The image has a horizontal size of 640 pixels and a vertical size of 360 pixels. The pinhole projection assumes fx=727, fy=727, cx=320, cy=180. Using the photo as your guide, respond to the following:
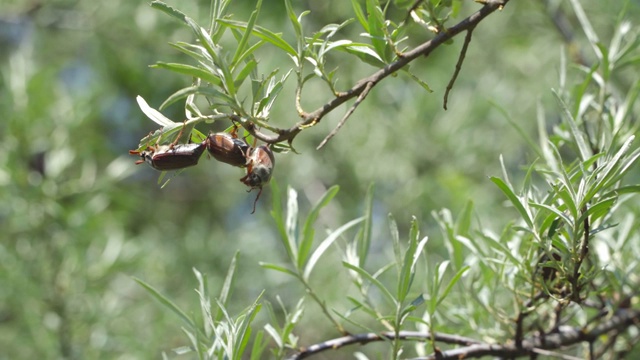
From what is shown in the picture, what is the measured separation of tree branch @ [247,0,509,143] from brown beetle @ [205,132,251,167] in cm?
1

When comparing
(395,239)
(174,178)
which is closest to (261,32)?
(395,239)

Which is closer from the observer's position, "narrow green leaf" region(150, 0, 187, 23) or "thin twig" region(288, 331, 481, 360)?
"narrow green leaf" region(150, 0, 187, 23)

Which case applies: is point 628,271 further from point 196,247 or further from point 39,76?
point 196,247

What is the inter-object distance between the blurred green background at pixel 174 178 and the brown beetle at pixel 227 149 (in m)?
0.75

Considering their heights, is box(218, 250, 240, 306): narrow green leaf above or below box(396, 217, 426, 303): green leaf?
below

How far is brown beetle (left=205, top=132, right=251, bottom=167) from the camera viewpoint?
0.42 m

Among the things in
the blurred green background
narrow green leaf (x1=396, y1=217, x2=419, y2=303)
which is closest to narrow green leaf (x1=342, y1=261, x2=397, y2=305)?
narrow green leaf (x1=396, y1=217, x2=419, y2=303)

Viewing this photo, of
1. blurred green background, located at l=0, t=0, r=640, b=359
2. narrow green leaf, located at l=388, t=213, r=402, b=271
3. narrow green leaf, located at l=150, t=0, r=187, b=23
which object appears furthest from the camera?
blurred green background, located at l=0, t=0, r=640, b=359

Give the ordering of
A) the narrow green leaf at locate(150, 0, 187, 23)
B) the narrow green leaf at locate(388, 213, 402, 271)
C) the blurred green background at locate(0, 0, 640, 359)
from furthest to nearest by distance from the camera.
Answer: the blurred green background at locate(0, 0, 640, 359)
the narrow green leaf at locate(388, 213, 402, 271)
the narrow green leaf at locate(150, 0, 187, 23)

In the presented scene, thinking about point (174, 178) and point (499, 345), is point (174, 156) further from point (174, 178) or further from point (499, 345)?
point (174, 178)

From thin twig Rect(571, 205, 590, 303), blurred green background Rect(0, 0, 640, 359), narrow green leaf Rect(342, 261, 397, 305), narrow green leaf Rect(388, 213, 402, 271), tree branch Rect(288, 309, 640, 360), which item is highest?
thin twig Rect(571, 205, 590, 303)

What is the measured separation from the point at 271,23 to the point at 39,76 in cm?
55

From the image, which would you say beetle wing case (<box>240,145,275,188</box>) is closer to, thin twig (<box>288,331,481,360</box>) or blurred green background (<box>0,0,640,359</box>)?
thin twig (<box>288,331,481,360</box>)

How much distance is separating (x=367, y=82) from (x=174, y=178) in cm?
147
